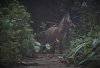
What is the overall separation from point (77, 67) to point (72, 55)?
0.48 metres

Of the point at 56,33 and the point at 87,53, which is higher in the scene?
the point at 87,53

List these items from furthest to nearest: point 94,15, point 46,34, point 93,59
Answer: point 46,34 < point 94,15 < point 93,59

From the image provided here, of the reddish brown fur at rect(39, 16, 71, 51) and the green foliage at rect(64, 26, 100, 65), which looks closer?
the green foliage at rect(64, 26, 100, 65)

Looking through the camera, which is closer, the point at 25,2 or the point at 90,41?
the point at 90,41

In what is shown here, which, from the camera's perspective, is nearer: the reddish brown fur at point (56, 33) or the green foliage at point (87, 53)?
the green foliage at point (87, 53)

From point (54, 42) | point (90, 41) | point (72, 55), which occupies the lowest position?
point (54, 42)

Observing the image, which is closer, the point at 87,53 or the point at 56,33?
the point at 87,53

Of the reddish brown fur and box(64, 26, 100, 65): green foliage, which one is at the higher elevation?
box(64, 26, 100, 65): green foliage

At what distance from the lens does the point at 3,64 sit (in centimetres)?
395

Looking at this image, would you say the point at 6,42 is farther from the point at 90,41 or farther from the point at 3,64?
A: the point at 90,41

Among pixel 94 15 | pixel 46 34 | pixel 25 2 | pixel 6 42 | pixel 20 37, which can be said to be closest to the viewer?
pixel 6 42

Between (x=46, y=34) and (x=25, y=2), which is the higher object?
(x=25, y=2)

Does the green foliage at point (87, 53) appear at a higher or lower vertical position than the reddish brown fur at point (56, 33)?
higher

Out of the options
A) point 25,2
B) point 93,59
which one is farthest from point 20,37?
point 25,2
